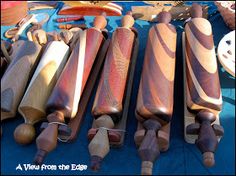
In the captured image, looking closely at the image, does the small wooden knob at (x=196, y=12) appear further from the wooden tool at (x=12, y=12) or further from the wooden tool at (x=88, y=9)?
the wooden tool at (x=12, y=12)

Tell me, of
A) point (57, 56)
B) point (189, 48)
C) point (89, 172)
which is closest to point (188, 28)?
point (189, 48)

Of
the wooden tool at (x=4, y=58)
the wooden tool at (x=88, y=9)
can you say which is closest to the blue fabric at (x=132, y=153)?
the wooden tool at (x=4, y=58)

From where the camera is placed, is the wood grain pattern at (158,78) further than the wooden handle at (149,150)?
Yes

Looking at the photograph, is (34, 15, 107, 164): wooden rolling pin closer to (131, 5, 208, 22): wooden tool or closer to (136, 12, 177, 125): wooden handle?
(136, 12, 177, 125): wooden handle

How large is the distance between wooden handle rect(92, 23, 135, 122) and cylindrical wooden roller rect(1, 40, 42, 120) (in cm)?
25

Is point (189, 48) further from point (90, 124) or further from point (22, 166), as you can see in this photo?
point (22, 166)

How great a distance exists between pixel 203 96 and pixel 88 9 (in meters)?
0.80

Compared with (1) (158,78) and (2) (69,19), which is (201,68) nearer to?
(1) (158,78)

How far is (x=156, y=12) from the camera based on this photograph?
4.33 ft

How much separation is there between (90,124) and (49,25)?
636 millimetres

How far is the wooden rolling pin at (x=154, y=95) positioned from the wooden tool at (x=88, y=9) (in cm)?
47

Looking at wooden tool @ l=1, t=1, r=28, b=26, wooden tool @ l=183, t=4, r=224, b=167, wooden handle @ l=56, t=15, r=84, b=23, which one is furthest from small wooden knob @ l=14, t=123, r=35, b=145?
wooden handle @ l=56, t=15, r=84, b=23

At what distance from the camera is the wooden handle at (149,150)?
0.67 meters

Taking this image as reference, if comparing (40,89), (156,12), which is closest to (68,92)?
(40,89)
